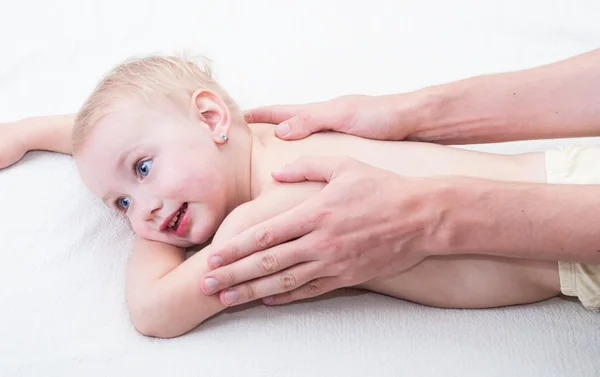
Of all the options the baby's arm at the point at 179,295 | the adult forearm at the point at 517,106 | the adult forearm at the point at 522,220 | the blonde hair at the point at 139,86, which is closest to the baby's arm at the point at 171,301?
the baby's arm at the point at 179,295

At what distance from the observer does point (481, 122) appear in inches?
54.1

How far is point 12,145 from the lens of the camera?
4.73 ft

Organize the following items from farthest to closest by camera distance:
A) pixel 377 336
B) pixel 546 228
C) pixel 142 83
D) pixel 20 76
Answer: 1. pixel 20 76
2. pixel 142 83
3. pixel 377 336
4. pixel 546 228

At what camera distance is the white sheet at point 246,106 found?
113 centimetres

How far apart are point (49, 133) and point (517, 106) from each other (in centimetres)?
96

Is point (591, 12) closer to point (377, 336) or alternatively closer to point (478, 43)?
point (478, 43)

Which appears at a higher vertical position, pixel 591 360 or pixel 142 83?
pixel 142 83

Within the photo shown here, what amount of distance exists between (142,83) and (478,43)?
0.90 meters

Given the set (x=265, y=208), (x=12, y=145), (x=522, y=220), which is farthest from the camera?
(x=12, y=145)

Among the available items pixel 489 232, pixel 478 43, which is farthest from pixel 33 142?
pixel 478 43

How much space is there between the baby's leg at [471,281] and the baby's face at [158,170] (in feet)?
1.08

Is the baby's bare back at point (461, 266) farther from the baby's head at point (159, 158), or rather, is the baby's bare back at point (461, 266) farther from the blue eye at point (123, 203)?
the blue eye at point (123, 203)

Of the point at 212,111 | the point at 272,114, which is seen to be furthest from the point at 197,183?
the point at 272,114

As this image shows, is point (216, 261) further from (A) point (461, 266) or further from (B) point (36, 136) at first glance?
(B) point (36, 136)
